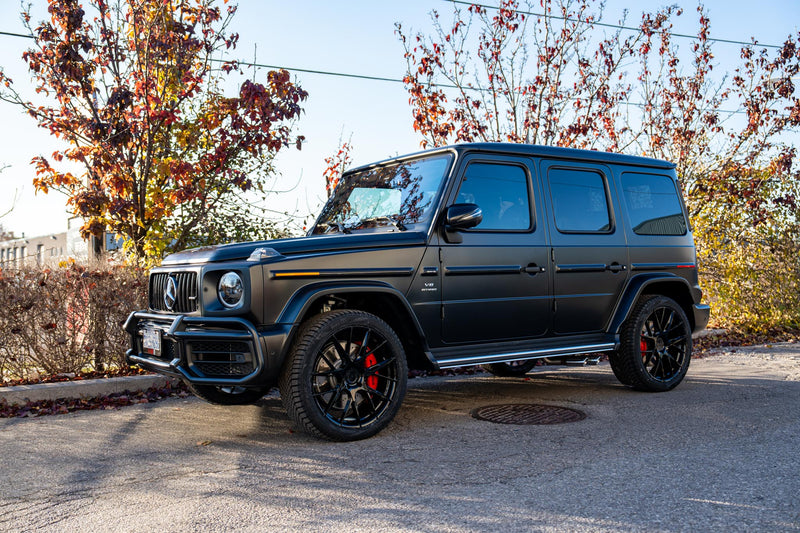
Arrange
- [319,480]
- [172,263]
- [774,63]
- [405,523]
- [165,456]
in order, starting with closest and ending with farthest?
[405,523] → [319,480] → [165,456] → [172,263] → [774,63]

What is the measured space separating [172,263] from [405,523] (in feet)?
9.38

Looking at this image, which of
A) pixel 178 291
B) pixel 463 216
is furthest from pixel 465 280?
pixel 178 291

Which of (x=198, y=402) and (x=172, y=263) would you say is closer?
(x=172, y=263)

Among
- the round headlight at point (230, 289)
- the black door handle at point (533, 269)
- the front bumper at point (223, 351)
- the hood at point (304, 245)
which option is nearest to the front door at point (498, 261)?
the black door handle at point (533, 269)

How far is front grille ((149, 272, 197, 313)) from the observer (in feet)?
16.1

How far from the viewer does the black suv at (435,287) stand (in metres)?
4.72

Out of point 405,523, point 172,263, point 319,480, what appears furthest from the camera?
point 172,263

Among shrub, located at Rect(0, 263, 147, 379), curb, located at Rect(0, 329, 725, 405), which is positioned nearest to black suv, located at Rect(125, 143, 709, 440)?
curb, located at Rect(0, 329, 725, 405)

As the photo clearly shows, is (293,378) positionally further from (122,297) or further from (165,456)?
(122,297)

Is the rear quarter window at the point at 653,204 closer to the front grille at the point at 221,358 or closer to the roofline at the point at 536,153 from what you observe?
the roofline at the point at 536,153

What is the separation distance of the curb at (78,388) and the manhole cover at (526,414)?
126 inches

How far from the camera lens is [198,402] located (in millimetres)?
6559

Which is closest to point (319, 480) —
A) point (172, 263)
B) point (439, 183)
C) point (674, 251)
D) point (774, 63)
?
point (172, 263)

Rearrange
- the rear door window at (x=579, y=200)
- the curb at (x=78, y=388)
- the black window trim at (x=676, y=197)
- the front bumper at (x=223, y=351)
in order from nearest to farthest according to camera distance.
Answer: the front bumper at (x=223, y=351), the rear door window at (x=579, y=200), the curb at (x=78, y=388), the black window trim at (x=676, y=197)
